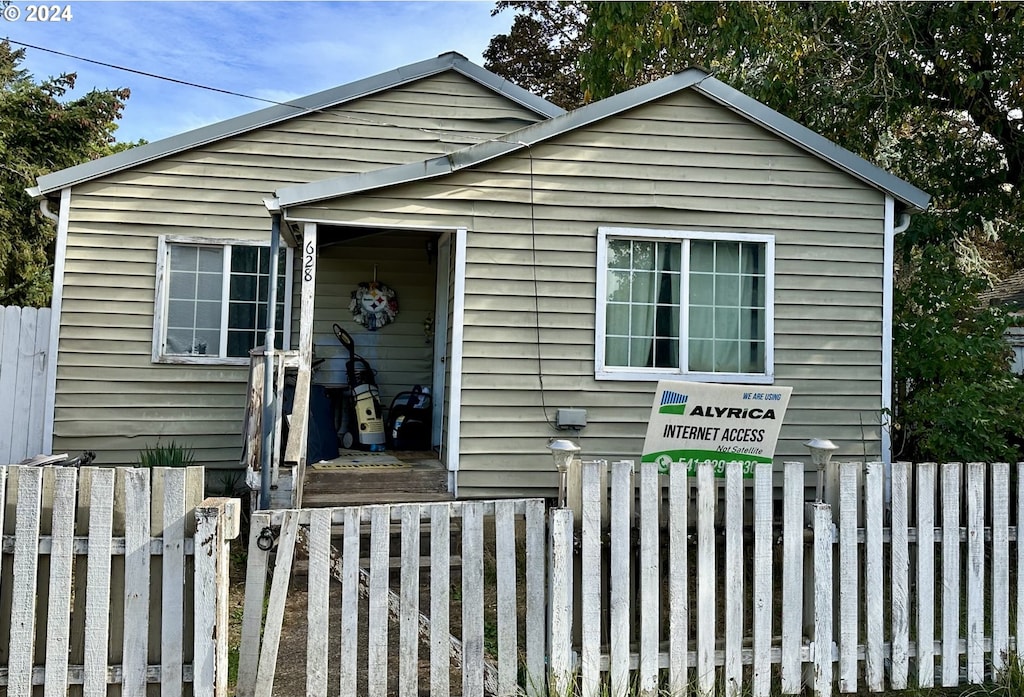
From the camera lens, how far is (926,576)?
13.2 feet

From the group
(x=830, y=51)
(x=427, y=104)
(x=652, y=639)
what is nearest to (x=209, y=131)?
(x=427, y=104)

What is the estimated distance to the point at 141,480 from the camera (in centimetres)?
333

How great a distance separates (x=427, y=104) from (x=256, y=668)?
7.57 metres

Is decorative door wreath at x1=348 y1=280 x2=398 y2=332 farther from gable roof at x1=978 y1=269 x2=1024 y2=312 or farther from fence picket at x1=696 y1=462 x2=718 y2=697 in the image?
gable roof at x1=978 y1=269 x2=1024 y2=312

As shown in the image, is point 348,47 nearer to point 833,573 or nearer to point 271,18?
point 271,18

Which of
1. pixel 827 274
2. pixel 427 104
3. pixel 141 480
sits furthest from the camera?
pixel 427 104

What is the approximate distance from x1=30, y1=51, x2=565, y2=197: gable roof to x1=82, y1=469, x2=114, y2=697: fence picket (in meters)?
6.18

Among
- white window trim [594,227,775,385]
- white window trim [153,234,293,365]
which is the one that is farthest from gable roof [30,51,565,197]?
white window trim [594,227,775,385]

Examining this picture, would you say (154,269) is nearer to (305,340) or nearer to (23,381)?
(23,381)

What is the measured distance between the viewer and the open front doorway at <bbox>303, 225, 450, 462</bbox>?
30.7ft

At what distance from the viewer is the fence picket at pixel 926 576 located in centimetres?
402

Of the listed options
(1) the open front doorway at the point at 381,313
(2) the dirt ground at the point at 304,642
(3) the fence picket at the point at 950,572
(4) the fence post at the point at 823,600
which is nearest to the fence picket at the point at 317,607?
(2) the dirt ground at the point at 304,642

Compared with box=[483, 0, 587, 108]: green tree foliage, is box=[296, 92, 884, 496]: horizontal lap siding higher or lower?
lower

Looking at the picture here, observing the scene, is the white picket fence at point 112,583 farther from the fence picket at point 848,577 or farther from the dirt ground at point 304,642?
the fence picket at point 848,577
